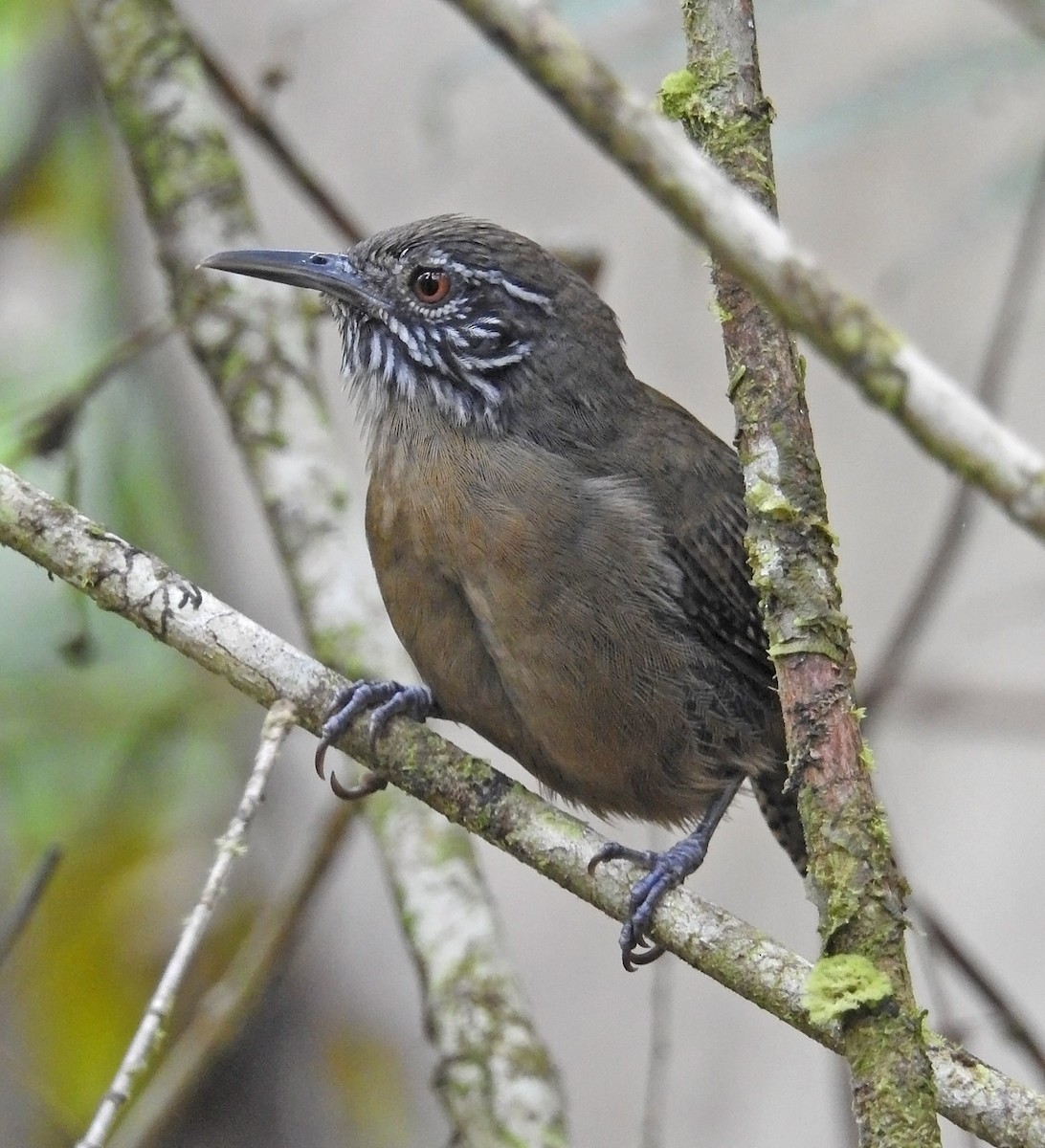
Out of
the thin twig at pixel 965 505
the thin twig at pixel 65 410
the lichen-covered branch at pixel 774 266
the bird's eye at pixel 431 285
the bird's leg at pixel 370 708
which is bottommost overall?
the lichen-covered branch at pixel 774 266

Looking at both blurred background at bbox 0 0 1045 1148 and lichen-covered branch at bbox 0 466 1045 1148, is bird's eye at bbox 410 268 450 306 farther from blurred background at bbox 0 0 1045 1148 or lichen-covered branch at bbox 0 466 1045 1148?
lichen-covered branch at bbox 0 466 1045 1148

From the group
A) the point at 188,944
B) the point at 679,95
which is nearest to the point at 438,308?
the point at 679,95

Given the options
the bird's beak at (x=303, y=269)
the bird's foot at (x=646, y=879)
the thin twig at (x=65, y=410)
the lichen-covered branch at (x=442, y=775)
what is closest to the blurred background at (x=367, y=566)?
the thin twig at (x=65, y=410)

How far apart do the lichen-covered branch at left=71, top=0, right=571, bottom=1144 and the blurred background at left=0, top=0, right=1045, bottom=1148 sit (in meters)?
0.32

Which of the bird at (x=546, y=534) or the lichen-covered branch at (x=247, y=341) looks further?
the lichen-covered branch at (x=247, y=341)

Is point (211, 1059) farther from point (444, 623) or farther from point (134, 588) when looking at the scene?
point (134, 588)

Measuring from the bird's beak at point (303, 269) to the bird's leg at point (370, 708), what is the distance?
94 centimetres

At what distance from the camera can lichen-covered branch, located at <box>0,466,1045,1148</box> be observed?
2.36m

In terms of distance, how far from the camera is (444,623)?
3377mm

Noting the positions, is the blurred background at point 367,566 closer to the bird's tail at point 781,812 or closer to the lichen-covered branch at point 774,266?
the bird's tail at point 781,812

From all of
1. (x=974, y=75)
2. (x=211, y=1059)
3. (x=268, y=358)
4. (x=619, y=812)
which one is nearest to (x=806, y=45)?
(x=974, y=75)

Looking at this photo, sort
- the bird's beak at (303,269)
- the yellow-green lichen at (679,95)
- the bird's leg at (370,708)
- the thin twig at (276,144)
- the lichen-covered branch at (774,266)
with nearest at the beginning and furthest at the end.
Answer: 1. the lichen-covered branch at (774,266)
2. the yellow-green lichen at (679,95)
3. the bird's leg at (370,708)
4. the bird's beak at (303,269)
5. the thin twig at (276,144)

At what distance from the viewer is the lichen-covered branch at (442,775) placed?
2.36 m

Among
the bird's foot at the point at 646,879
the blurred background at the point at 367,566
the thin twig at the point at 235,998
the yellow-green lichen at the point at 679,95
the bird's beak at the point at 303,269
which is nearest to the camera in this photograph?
the yellow-green lichen at the point at 679,95
